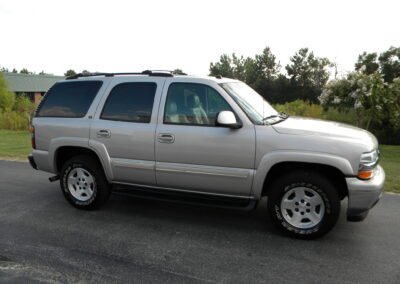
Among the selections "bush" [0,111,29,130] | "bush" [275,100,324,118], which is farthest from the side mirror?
"bush" [0,111,29,130]

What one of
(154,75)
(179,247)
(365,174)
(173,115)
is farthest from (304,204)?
(154,75)

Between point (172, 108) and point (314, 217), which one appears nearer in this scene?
point (314, 217)

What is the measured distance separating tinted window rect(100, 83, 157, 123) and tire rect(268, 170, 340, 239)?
192cm

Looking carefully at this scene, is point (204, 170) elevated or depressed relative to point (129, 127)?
depressed

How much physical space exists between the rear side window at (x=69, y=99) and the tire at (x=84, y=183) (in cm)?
70

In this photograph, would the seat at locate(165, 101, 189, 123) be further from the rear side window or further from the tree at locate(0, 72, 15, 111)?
the tree at locate(0, 72, 15, 111)

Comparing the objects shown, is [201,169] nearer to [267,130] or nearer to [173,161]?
[173,161]

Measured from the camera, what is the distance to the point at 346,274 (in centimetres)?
342

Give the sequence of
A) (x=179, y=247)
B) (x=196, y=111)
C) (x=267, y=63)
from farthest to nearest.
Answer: (x=267, y=63), (x=196, y=111), (x=179, y=247)

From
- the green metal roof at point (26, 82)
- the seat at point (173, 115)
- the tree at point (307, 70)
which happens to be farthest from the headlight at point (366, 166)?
the green metal roof at point (26, 82)

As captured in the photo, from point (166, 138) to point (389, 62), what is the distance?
3858 centimetres

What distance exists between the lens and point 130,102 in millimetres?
4891

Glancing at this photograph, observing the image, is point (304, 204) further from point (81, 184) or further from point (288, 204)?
point (81, 184)

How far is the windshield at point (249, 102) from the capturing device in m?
4.39
